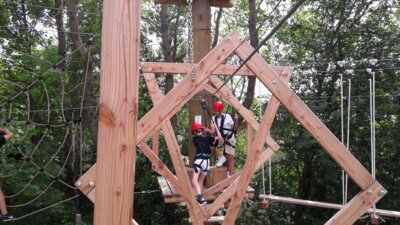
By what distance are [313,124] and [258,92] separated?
6.49 m

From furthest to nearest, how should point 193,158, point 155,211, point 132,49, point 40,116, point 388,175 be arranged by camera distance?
point 155,211, point 388,175, point 40,116, point 193,158, point 132,49

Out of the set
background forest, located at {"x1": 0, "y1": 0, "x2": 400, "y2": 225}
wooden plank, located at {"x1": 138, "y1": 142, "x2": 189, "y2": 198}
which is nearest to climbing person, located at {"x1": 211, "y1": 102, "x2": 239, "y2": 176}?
wooden plank, located at {"x1": 138, "y1": 142, "x2": 189, "y2": 198}

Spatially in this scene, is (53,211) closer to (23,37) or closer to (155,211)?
(155,211)

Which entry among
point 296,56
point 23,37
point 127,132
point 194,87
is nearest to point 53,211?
point 23,37

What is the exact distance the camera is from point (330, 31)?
9.60 metres

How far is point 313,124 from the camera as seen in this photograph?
2.20 meters

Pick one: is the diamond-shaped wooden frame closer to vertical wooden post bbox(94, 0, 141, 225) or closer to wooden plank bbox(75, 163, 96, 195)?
wooden plank bbox(75, 163, 96, 195)

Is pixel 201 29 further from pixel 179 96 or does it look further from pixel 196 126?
pixel 179 96

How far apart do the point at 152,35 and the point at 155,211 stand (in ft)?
15.7

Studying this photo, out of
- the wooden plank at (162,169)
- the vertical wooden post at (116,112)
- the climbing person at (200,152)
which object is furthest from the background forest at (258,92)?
the vertical wooden post at (116,112)

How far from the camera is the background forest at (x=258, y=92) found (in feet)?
27.2

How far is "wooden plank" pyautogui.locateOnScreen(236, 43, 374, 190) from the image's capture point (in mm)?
2205

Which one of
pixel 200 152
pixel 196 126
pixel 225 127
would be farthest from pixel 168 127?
pixel 225 127

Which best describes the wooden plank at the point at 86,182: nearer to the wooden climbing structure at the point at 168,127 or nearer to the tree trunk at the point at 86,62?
the wooden climbing structure at the point at 168,127
